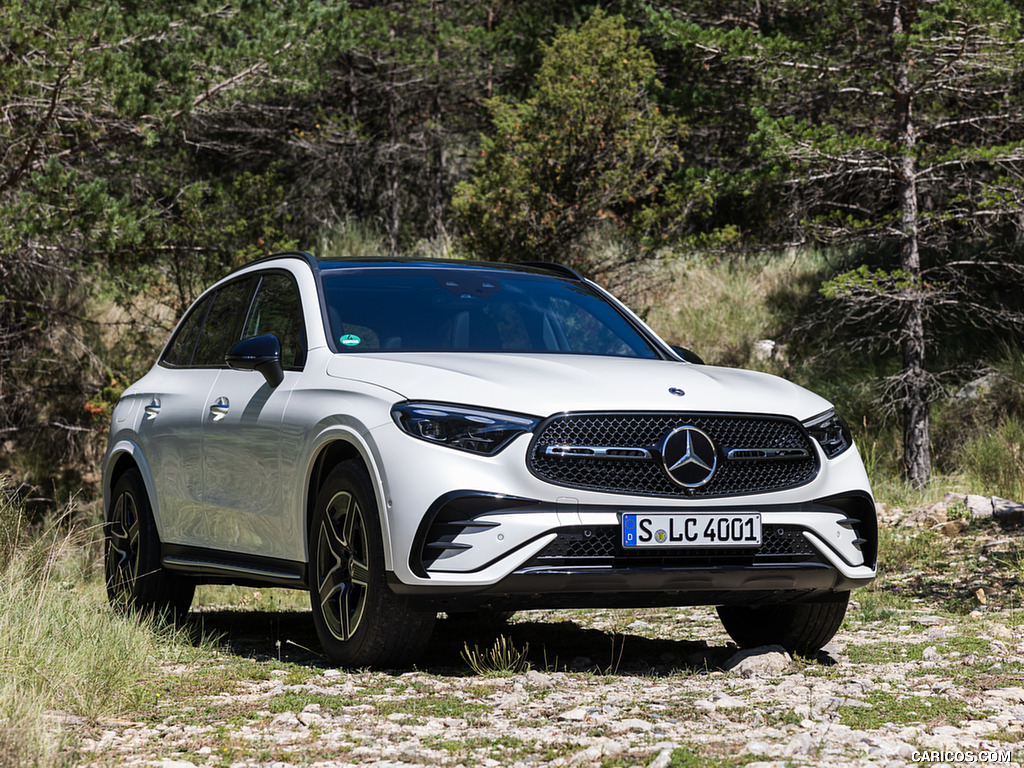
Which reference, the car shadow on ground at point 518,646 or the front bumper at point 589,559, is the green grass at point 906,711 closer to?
the front bumper at point 589,559

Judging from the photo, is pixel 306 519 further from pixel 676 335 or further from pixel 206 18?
pixel 676 335

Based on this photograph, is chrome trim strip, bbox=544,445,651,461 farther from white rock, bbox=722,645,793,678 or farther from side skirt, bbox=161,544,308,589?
side skirt, bbox=161,544,308,589

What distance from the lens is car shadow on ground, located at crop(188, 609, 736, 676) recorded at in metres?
5.55

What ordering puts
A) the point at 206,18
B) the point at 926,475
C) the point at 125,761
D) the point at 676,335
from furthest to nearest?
the point at 676,335 < the point at 206,18 < the point at 926,475 < the point at 125,761

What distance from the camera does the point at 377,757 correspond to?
375 centimetres

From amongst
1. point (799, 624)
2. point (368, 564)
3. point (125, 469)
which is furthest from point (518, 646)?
point (125, 469)

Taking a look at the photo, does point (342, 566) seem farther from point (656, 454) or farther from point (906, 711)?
point (906, 711)

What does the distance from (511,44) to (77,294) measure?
33.5 feet

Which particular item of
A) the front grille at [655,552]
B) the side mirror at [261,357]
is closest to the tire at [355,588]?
the front grille at [655,552]

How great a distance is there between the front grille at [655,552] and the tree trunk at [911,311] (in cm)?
982

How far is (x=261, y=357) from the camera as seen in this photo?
18.5 ft

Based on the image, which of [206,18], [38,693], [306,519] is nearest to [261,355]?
[306,519]

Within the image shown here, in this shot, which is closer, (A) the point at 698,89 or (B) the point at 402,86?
(A) the point at 698,89

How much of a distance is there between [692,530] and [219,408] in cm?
260
